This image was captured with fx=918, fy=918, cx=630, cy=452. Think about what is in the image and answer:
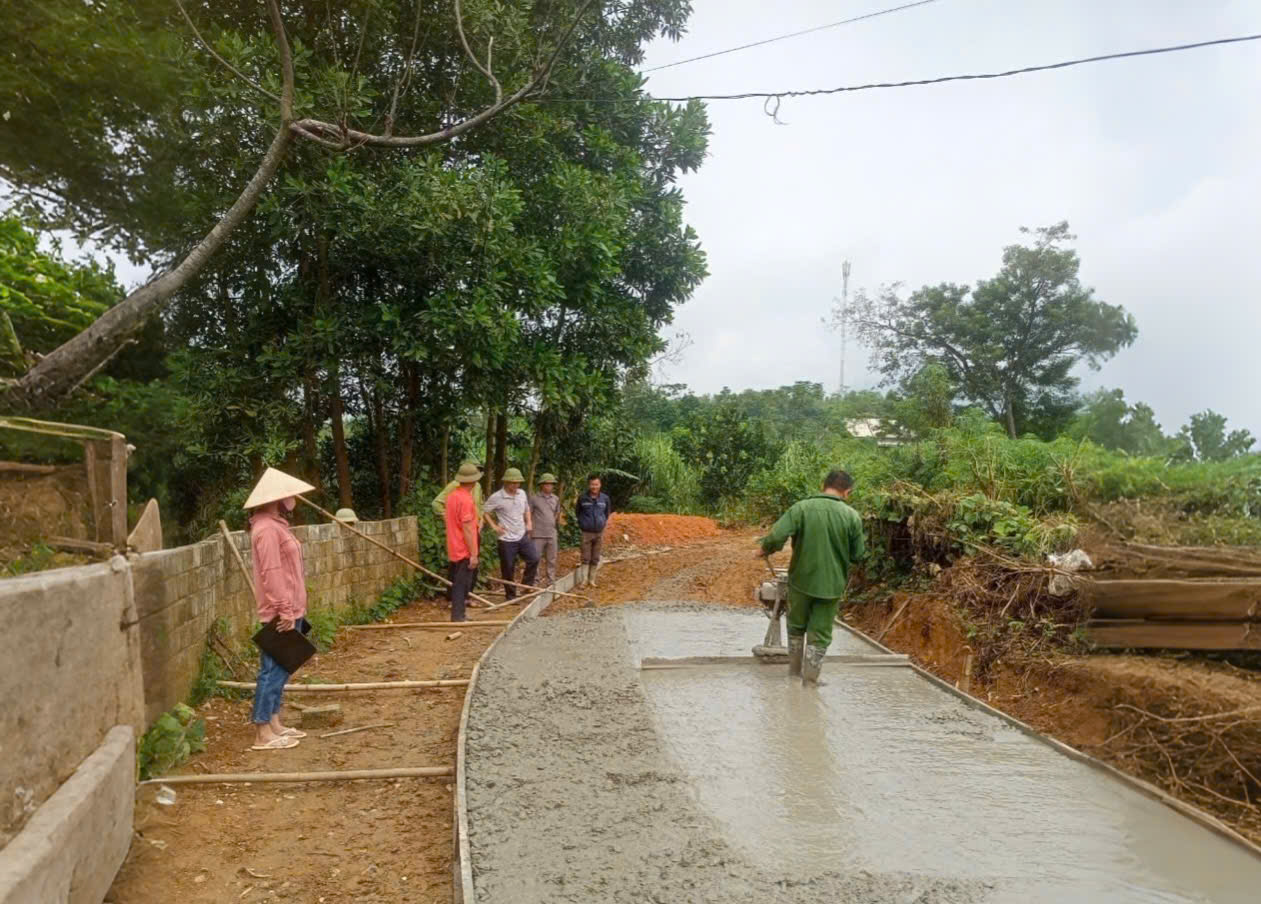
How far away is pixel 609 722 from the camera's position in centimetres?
528

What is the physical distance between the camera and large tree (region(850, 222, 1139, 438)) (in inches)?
851

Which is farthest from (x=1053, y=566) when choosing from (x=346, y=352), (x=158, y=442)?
(x=158, y=442)

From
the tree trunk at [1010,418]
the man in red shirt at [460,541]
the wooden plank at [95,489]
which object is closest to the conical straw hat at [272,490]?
the wooden plank at [95,489]

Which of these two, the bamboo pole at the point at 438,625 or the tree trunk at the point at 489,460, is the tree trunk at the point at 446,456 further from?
the bamboo pole at the point at 438,625

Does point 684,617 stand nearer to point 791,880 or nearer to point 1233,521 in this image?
point 1233,521

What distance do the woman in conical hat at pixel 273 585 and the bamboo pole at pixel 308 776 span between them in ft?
1.85

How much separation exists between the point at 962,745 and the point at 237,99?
359 inches

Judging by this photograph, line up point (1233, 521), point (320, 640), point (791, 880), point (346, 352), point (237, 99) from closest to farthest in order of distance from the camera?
point (791, 880), point (1233, 521), point (320, 640), point (237, 99), point (346, 352)

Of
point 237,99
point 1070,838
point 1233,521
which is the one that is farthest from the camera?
point 237,99

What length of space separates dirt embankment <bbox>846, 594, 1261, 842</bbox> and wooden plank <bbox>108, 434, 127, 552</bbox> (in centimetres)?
570

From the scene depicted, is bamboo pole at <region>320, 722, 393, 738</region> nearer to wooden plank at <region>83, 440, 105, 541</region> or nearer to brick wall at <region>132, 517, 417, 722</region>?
brick wall at <region>132, 517, 417, 722</region>

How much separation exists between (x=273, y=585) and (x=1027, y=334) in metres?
20.7

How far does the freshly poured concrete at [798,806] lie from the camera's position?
3.26 meters

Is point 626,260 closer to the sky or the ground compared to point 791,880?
closer to the sky
